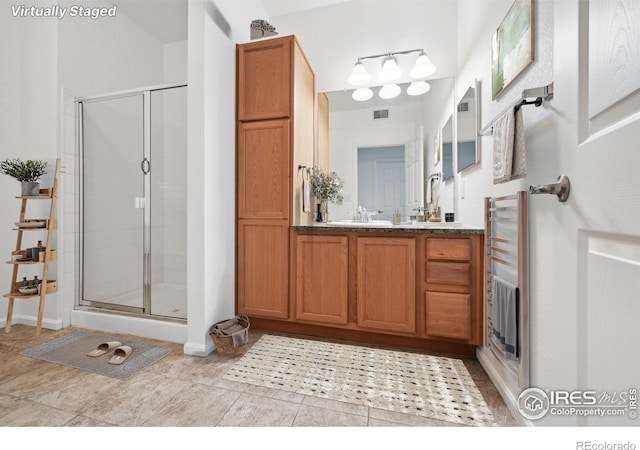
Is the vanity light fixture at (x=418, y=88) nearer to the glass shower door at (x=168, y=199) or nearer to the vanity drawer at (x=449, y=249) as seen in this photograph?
the vanity drawer at (x=449, y=249)

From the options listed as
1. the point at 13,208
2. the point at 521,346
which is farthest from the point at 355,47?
the point at 13,208

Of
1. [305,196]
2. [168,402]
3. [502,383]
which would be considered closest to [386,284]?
[502,383]

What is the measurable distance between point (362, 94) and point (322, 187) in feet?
3.37

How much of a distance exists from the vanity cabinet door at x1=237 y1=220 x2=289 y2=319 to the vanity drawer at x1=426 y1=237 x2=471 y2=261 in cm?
108

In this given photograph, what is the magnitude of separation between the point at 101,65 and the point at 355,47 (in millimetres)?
2646

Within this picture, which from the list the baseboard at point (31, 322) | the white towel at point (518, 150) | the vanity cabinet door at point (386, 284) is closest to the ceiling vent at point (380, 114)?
the vanity cabinet door at point (386, 284)

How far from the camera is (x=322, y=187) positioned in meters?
2.49

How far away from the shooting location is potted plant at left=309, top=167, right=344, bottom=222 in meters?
2.49

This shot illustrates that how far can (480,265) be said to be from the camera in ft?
5.91

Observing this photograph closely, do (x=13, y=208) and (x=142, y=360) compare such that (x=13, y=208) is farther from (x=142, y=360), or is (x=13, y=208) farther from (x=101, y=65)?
(x=142, y=360)

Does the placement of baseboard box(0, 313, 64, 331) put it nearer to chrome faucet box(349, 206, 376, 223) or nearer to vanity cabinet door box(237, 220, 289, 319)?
vanity cabinet door box(237, 220, 289, 319)

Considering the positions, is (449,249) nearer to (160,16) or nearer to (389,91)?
(389,91)

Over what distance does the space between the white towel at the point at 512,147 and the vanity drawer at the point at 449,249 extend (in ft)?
2.17

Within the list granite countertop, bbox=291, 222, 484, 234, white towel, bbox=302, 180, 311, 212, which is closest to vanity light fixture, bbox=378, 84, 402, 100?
white towel, bbox=302, 180, 311, 212
